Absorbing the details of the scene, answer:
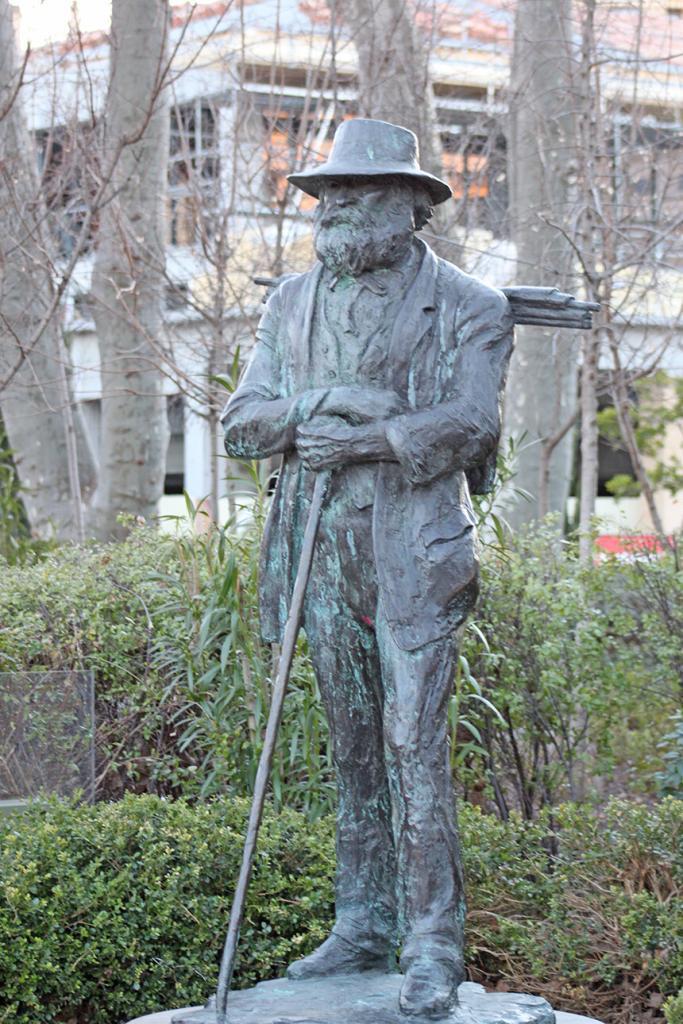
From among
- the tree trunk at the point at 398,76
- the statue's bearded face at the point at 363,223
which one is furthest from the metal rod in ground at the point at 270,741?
the tree trunk at the point at 398,76

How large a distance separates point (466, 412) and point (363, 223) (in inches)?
25.4

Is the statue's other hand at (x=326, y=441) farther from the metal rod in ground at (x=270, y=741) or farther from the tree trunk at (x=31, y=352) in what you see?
the tree trunk at (x=31, y=352)

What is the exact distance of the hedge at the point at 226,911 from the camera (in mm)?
5574

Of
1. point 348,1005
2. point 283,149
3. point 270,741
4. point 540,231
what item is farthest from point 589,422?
point 348,1005

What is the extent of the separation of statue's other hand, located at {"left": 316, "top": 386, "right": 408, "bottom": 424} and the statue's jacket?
5cm

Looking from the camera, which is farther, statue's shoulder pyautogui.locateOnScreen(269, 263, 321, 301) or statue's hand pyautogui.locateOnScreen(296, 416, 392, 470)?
statue's shoulder pyautogui.locateOnScreen(269, 263, 321, 301)

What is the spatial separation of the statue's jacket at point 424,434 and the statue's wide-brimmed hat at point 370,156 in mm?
281

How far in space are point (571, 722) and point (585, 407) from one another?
265 centimetres

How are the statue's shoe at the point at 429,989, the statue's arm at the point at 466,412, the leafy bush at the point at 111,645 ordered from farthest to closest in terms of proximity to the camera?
the leafy bush at the point at 111,645, the statue's arm at the point at 466,412, the statue's shoe at the point at 429,989

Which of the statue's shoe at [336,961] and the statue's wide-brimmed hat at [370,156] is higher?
the statue's wide-brimmed hat at [370,156]

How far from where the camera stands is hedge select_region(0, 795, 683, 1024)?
219 inches

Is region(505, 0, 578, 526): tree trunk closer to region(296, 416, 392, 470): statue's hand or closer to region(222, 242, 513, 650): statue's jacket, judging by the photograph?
region(222, 242, 513, 650): statue's jacket

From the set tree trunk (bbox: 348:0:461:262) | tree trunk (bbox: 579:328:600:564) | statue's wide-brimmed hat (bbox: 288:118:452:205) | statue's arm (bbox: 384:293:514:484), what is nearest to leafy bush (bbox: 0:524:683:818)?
tree trunk (bbox: 579:328:600:564)

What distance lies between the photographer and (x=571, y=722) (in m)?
9.10
